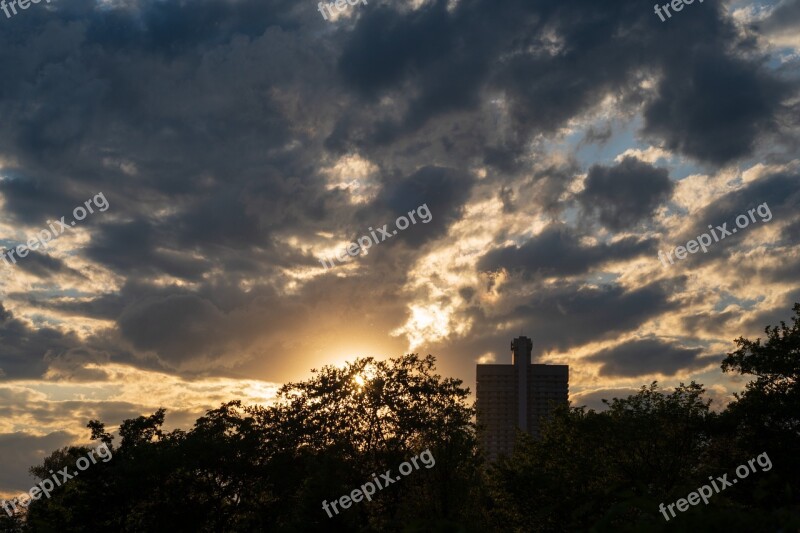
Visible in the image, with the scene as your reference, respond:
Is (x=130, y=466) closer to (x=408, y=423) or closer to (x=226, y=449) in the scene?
(x=226, y=449)

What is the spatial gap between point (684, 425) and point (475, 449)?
14140 mm

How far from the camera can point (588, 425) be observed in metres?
53.0

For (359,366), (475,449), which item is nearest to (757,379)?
(475,449)

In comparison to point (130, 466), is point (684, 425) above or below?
below

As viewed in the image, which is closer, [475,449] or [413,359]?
[475,449]

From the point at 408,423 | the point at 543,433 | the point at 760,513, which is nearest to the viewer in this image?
the point at 760,513

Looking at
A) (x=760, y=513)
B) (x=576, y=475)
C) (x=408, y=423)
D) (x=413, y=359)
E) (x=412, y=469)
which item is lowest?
(x=760, y=513)

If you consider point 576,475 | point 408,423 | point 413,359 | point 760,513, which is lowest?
point 760,513

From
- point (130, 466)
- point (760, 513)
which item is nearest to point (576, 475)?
point (130, 466)

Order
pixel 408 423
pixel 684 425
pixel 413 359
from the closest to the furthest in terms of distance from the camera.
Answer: pixel 684 425 → pixel 408 423 → pixel 413 359

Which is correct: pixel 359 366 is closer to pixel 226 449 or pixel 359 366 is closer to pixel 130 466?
pixel 226 449

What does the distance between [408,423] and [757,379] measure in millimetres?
22793

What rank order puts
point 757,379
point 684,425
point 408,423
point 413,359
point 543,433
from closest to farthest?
point 757,379 < point 684,425 < point 408,423 < point 413,359 < point 543,433

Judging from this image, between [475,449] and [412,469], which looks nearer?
[412,469]
